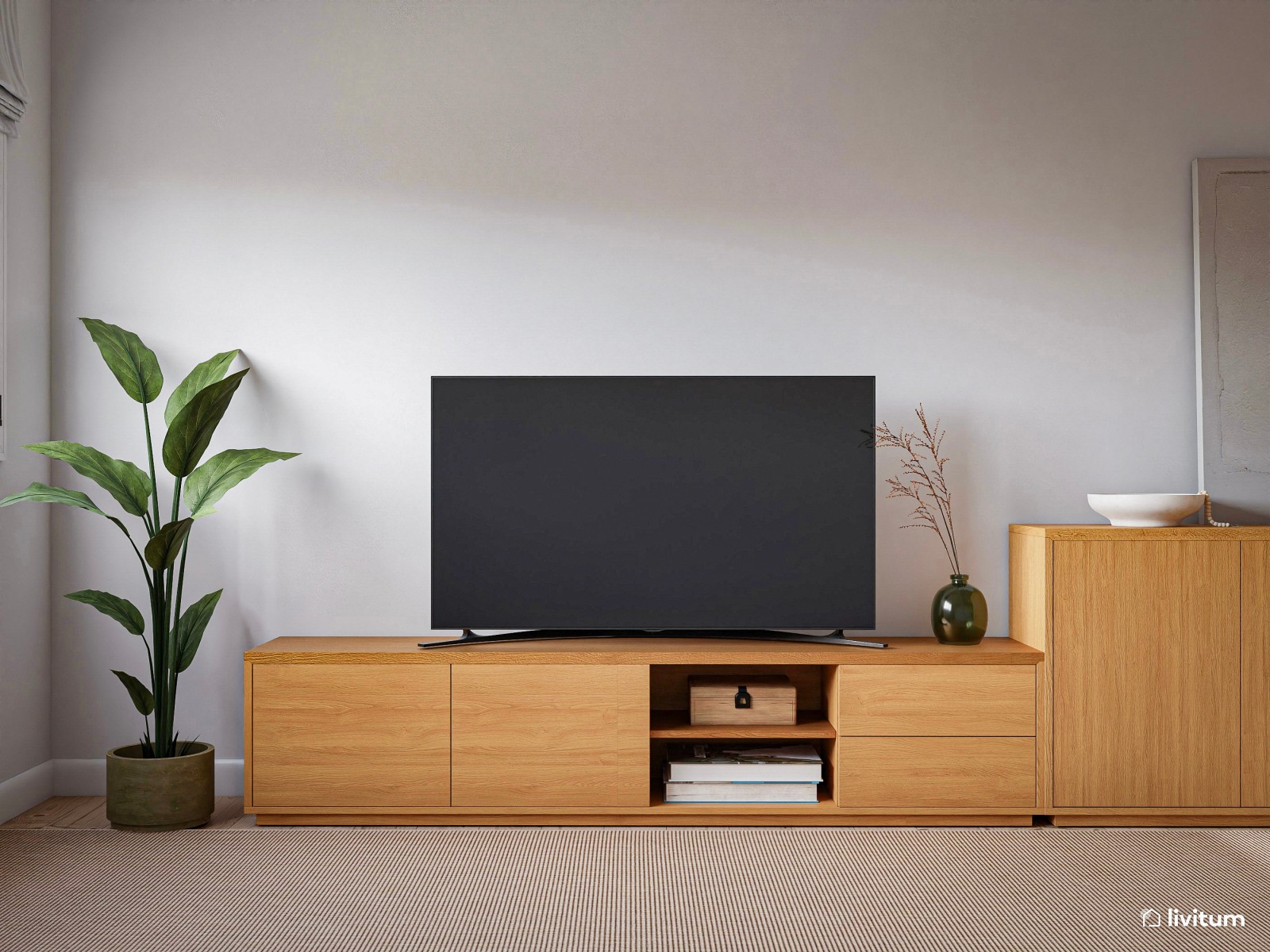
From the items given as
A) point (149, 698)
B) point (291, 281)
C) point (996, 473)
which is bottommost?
point (149, 698)

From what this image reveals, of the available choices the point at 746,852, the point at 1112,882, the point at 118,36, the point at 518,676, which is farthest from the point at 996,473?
the point at 118,36

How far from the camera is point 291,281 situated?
3.13 meters

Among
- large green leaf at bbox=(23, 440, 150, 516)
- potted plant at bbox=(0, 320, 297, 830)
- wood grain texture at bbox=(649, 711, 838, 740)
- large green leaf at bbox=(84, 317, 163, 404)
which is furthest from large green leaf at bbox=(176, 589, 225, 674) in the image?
wood grain texture at bbox=(649, 711, 838, 740)

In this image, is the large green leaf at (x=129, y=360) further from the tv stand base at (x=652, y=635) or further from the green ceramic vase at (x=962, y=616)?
the green ceramic vase at (x=962, y=616)

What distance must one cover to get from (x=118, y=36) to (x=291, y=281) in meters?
1.00

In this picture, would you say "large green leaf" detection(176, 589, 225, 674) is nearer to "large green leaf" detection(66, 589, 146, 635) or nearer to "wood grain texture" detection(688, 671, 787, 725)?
"large green leaf" detection(66, 589, 146, 635)

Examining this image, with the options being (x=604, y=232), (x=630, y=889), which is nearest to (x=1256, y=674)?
(x=630, y=889)

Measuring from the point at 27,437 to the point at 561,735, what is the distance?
6.41 feet

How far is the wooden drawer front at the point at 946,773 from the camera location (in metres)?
2.71

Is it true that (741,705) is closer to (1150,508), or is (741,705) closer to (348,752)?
(348,752)

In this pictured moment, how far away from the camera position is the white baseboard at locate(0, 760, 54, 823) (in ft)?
9.32

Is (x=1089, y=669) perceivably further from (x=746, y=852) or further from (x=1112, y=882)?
(x=746, y=852)

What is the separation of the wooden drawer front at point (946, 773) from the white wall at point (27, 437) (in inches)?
99.8

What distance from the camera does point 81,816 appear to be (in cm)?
288
